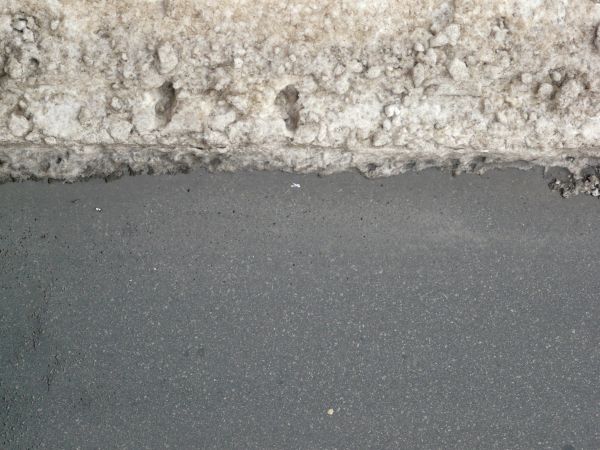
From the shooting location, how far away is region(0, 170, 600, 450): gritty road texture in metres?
3.22

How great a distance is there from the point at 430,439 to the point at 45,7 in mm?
3027

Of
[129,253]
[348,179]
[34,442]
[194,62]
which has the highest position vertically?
[194,62]

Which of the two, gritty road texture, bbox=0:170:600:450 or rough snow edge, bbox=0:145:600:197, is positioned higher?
rough snow edge, bbox=0:145:600:197

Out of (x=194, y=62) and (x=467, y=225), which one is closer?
(x=194, y=62)

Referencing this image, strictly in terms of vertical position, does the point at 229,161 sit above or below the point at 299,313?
above

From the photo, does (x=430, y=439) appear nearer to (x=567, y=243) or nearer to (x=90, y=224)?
(x=567, y=243)

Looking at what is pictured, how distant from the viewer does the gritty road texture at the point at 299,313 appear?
3225mm

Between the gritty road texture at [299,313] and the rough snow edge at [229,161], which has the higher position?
the rough snow edge at [229,161]

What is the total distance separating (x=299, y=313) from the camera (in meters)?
3.29

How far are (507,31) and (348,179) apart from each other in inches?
43.7

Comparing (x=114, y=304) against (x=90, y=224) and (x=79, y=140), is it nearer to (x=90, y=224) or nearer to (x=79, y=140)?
(x=90, y=224)

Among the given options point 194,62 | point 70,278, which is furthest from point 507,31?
point 70,278

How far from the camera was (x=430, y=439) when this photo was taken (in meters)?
3.30

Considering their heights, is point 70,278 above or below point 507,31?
below
